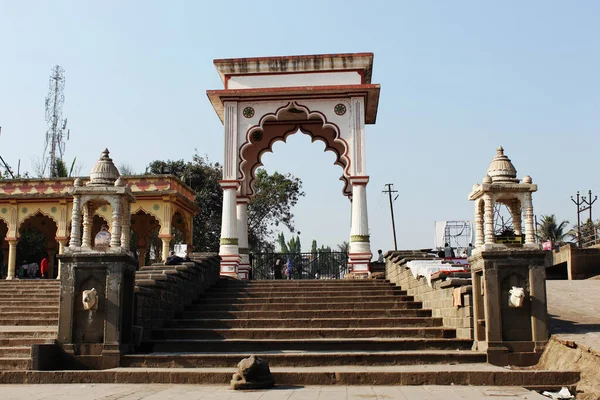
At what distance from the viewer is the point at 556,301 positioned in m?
13.5

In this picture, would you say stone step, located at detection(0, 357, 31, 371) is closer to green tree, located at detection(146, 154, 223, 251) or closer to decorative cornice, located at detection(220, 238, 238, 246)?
decorative cornice, located at detection(220, 238, 238, 246)

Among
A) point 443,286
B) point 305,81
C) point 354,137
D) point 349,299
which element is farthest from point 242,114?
point 443,286

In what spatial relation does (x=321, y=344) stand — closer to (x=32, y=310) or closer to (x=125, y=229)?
(x=125, y=229)

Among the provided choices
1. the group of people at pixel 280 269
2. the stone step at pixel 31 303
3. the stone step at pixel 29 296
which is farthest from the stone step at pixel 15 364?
the group of people at pixel 280 269

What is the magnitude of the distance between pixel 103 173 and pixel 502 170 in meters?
6.71

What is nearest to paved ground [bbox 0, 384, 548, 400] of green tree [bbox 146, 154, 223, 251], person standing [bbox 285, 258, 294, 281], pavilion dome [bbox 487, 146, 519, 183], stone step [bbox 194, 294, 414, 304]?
pavilion dome [bbox 487, 146, 519, 183]

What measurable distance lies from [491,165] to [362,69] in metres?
9.43

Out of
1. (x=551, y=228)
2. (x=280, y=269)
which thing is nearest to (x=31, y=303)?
(x=280, y=269)

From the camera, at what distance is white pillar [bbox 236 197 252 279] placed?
62.7 feet

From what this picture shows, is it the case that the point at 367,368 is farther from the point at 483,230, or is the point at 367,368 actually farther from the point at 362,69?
the point at 362,69

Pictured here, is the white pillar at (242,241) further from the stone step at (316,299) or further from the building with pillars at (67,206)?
the building with pillars at (67,206)

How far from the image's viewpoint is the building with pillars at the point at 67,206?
25.8 m

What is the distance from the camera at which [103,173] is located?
36.4 feet

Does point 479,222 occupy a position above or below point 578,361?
above
